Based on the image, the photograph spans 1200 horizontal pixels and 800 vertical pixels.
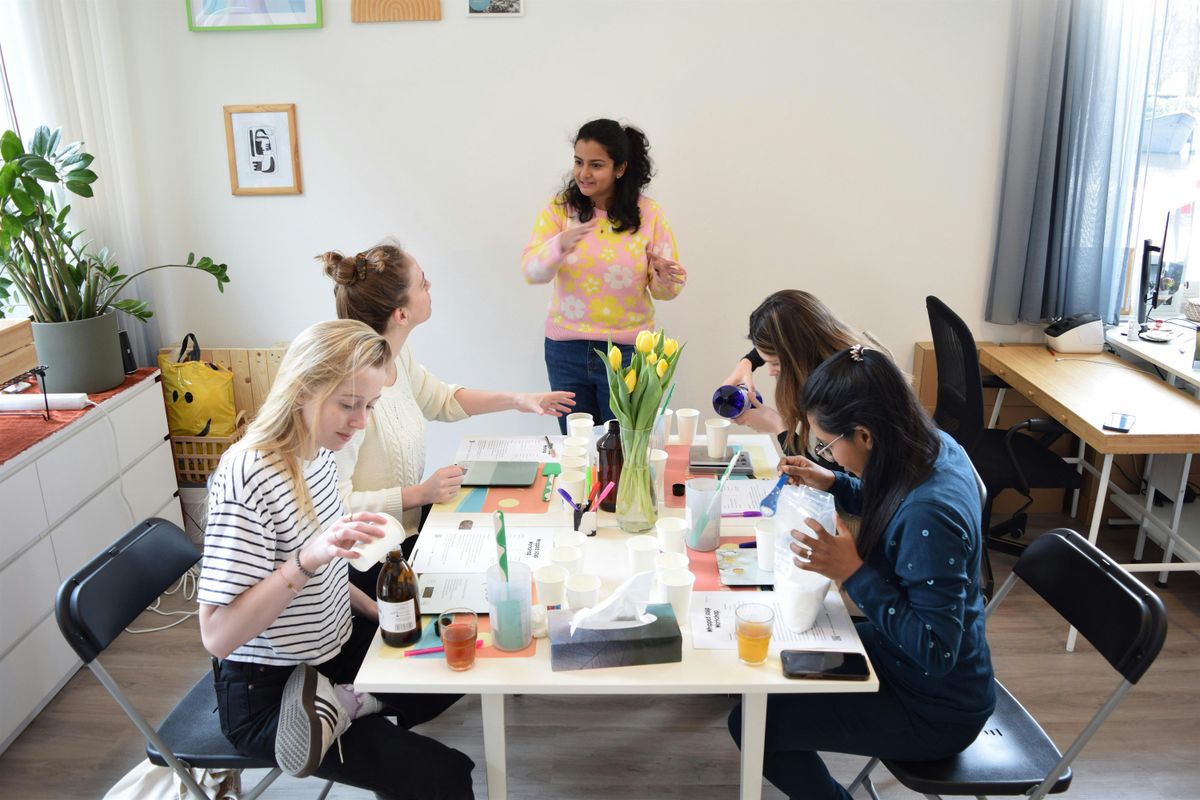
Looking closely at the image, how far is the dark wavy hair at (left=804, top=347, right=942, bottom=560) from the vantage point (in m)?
1.67

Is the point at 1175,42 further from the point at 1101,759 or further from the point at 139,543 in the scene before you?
the point at 139,543

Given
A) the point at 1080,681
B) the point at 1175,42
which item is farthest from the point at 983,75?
the point at 1080,681

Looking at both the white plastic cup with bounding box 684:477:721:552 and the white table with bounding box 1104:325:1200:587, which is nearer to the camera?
the white plastic cup with bounding box 684:477:721:552

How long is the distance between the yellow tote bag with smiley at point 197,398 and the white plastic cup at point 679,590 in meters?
2.42

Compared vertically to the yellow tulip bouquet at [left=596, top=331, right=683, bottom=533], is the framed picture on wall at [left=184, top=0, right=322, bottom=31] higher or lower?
higher

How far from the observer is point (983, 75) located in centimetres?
346

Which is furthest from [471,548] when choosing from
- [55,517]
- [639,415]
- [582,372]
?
[55,517]

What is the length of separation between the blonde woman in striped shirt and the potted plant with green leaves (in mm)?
1614

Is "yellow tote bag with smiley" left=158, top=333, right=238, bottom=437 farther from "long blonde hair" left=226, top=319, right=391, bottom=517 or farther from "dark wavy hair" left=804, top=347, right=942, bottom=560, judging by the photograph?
"dark wavy hair" left=804, top=347, right=942, bottom=560

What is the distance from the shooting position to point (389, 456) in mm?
2314

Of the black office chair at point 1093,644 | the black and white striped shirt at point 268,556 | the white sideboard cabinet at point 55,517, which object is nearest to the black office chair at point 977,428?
the black office chair at point 1093,644

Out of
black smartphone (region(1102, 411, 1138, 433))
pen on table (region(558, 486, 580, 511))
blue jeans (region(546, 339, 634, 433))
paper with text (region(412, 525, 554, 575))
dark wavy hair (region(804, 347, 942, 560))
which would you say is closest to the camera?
dark wavy hair (region(804, 347, 942, 560))

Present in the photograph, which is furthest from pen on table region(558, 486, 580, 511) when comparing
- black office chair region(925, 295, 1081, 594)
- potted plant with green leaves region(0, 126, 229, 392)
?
potted plant with green leaves region(0, 126, 229, 392)

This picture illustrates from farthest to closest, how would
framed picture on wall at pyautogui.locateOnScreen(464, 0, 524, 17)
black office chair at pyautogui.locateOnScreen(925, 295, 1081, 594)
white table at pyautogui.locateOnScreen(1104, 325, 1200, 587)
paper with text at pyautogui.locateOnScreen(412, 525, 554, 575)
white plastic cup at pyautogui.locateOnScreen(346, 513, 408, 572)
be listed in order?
1. framed picture on wall at pyautogui.locateOnScreen(464, 0, 524, 17)
2. white table at pyautogui.locateOnScreen(1104, 325, 1200, 587)
3. black office chair at pyautogui.locateOnScreen(925, 295, 1081, 594)
4. paper with text at pyautogui.locateOnScreen(412, 525, 554, 575)
5. white plastic cup at pyautogui.locateOnScreen(346, 513, 408, 572)
